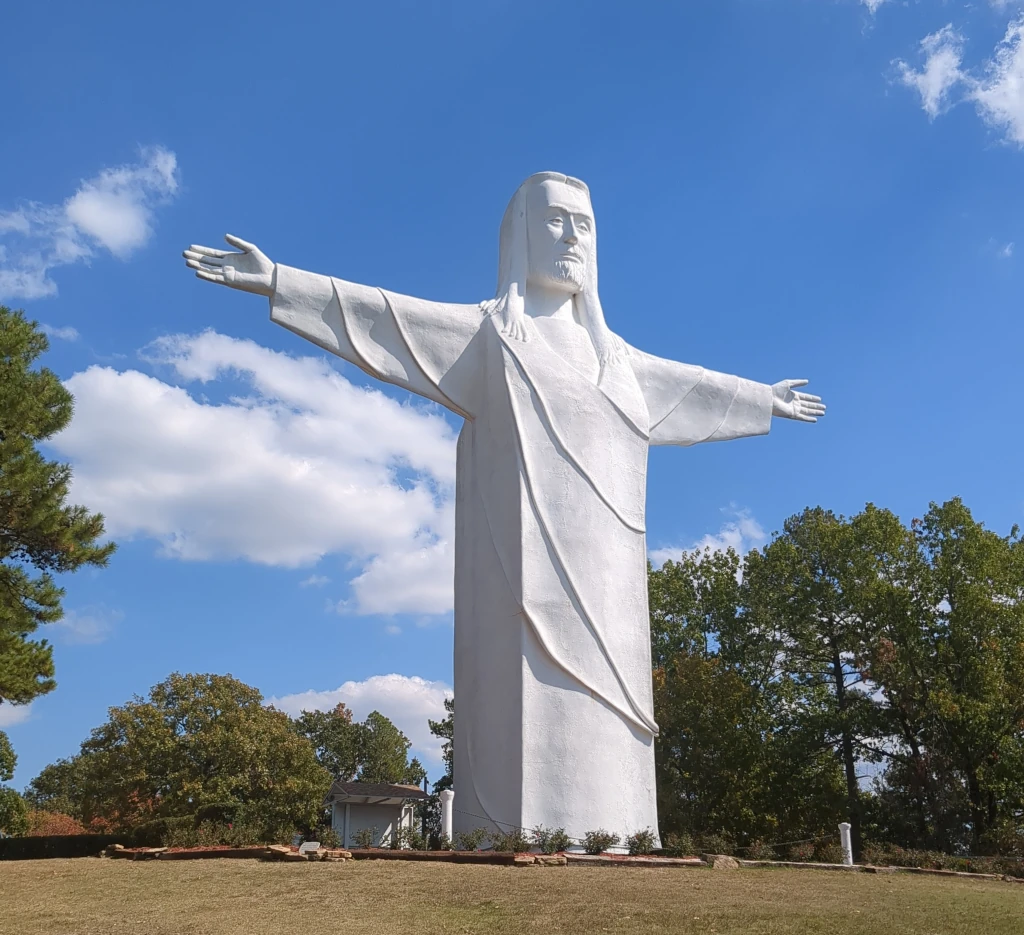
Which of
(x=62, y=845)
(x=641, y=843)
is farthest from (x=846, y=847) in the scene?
(x=62, y=845)

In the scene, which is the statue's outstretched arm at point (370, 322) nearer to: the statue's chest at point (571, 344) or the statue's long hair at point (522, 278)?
the statue's long hair at point (522, 278)

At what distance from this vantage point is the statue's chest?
14.4 meters

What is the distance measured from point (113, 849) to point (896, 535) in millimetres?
20168

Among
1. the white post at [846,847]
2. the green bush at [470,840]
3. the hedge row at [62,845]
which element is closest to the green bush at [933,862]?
the white post at [846,847]

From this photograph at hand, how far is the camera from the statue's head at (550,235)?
589 inches

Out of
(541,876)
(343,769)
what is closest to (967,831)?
(541,876)

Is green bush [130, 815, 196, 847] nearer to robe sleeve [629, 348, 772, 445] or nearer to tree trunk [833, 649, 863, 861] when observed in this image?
robe sleeve [629, 348, 772, 445]

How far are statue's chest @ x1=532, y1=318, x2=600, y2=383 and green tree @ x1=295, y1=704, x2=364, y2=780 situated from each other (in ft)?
109

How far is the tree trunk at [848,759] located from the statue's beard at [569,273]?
1518cm

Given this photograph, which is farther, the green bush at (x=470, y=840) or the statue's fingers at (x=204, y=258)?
the statue's fingers at (x=204, y=258)

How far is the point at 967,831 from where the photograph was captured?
76.6ft

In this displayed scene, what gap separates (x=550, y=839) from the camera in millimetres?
11641

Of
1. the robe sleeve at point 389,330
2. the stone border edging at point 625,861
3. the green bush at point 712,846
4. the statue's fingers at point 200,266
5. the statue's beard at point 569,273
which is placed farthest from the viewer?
the statue's beard at point 569,273

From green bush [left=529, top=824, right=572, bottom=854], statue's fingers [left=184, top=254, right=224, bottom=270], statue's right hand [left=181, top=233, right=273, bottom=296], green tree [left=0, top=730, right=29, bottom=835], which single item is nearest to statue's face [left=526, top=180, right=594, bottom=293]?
statue's right hand [left=181, top=233, right=273, bottom=296]
